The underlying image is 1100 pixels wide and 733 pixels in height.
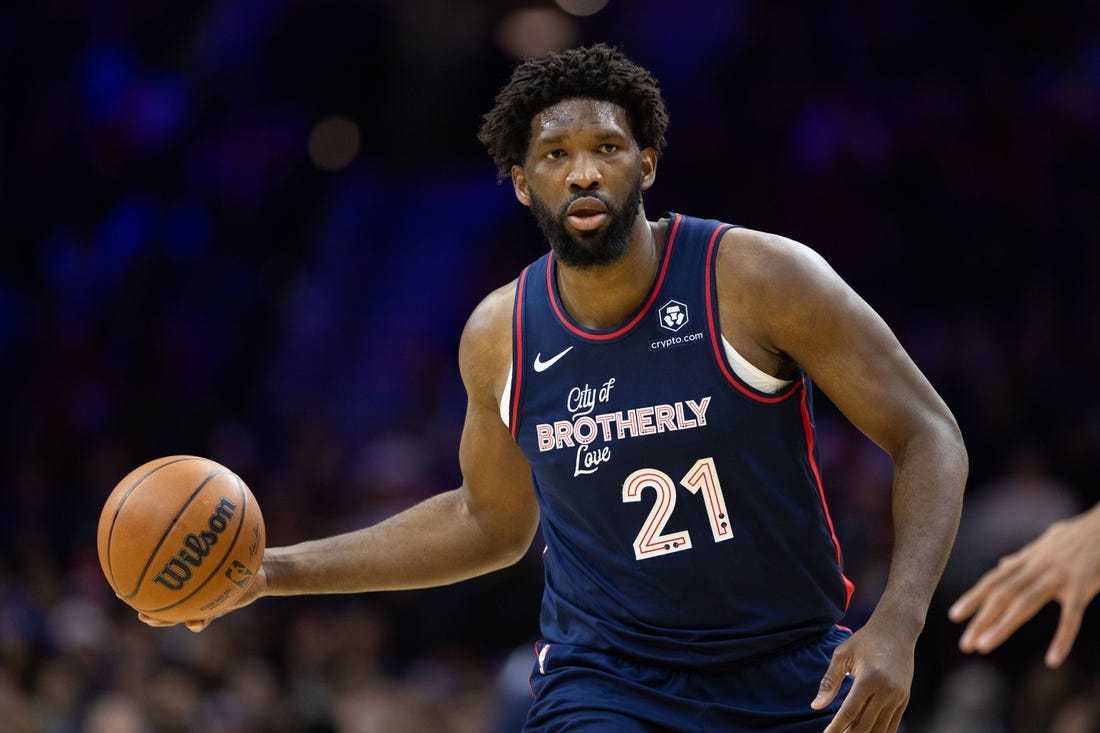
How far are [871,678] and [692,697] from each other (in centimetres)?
65

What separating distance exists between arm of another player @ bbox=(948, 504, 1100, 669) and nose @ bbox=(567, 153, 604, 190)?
58.9 inches

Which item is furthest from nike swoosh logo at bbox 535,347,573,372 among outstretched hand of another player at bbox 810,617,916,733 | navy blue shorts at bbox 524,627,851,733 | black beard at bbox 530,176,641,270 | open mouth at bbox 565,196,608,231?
outstretched hand of another player at bbox 810,617,916,733

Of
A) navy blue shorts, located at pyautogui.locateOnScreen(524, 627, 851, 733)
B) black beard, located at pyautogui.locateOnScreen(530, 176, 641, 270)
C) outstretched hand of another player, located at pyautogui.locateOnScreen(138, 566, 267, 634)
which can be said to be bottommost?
navy blue shorts, located at pyautogui.locateOnScreen(524, 627, 851, 733)

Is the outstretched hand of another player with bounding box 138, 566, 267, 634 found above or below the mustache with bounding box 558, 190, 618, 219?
below

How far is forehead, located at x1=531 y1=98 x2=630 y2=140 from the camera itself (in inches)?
154

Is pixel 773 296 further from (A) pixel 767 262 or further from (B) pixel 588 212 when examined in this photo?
(B) pixel 588 212

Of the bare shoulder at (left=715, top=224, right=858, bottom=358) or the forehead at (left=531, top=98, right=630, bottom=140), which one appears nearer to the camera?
the bare shoulder at (left=715, top=224, right=858, bottom=358)

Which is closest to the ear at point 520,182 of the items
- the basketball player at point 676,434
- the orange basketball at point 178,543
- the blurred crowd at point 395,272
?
the basketball player at point 676,434

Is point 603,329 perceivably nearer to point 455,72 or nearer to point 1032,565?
point 1032,565

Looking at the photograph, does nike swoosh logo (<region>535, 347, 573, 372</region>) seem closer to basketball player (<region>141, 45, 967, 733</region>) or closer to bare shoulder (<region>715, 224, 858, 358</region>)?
basketball player (<region>141, 45, 967, 733</region>)

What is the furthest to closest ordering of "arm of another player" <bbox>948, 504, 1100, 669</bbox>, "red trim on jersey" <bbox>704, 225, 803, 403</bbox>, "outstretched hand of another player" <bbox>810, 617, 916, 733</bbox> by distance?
"red trim on jersey" <bbox>704, 225, 803, 403</bbox>
"outstretched hand of another player" <bbox>810, 617, 916, 733</bbox>
"arm of another player" <bbox>948, 504, 1100, 669</bbox>

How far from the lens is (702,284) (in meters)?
3.85

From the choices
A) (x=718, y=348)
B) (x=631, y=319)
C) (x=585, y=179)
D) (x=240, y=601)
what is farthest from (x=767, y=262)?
(x=240, y=601)

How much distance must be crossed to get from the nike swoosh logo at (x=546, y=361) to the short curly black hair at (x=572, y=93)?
22.3 inches
